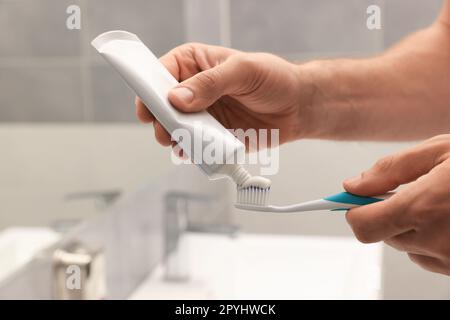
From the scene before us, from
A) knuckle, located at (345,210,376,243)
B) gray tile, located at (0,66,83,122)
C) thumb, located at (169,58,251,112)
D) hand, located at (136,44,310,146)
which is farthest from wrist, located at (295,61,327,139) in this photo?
gray tile, located at (0,66,83,122)

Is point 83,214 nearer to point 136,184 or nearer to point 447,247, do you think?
point 136,184

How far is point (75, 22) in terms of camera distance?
84 cm

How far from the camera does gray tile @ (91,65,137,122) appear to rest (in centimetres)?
91

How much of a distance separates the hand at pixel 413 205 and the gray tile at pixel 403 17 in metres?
0.53

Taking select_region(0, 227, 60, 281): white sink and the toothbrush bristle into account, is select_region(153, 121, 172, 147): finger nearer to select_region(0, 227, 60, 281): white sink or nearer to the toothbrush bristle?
the toothbrush bristle

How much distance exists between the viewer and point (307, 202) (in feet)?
1.71

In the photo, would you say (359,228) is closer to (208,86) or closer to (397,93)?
(208,86)

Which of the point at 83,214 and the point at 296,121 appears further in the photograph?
the point at 83,214

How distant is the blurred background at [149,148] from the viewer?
760 millimetres

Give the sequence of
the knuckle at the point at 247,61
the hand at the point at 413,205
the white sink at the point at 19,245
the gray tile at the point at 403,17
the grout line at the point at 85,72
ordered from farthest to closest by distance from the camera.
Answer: the gray tile at the point at 403,17, the grout line at the point at 85,72, the white sink at the point at 19,245, the knuckle at the point at 247,61, the hand at the point at 413,205

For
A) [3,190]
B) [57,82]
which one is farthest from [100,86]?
[3,190]

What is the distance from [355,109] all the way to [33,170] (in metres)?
0.41

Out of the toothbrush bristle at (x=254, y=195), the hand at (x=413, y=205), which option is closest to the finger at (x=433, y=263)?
the hand at (x=413, y=205)

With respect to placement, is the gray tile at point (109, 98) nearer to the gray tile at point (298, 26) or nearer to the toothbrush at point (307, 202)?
the gray tile at point (298, 26)
